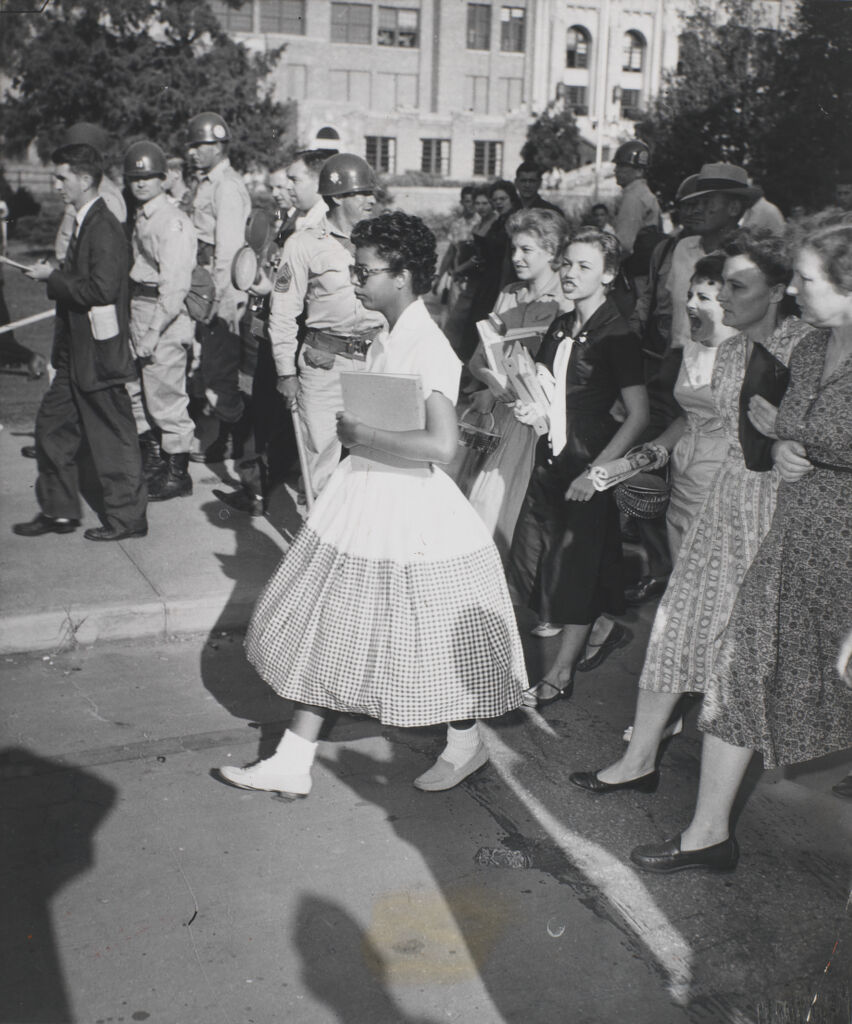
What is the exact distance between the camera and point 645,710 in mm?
4145

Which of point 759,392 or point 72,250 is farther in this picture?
point 72,250

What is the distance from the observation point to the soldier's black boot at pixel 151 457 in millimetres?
7727

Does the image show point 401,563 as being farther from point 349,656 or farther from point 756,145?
point 756,145

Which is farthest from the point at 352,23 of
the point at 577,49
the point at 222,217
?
the point at 222,217

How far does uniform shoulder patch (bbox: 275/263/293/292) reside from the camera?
243 inches

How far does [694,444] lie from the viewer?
473 centimetres

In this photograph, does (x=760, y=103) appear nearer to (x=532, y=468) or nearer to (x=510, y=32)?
(x=532, y=468)

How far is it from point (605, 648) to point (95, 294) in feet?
10.5

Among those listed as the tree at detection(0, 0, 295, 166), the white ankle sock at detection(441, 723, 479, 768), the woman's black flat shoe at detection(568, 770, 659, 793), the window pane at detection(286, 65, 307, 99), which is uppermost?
the window pane at detection(286, 65, 307, 99)

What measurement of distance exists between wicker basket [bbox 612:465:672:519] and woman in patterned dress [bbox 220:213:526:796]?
81 cm

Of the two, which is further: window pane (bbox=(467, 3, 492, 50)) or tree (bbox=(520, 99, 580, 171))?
window pane (bbox=(467, 3, 492, 50))

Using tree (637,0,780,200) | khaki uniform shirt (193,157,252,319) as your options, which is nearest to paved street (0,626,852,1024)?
khaki uniform shirt (193,157,252,319)

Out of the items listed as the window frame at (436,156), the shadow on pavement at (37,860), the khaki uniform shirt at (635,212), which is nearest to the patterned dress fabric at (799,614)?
the shadow on pavement at (37,860)

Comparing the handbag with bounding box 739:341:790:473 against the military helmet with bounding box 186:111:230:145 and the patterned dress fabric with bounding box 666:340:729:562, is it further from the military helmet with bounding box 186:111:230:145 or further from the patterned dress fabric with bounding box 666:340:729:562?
the military helmet with bounding box 186:111:230:145
